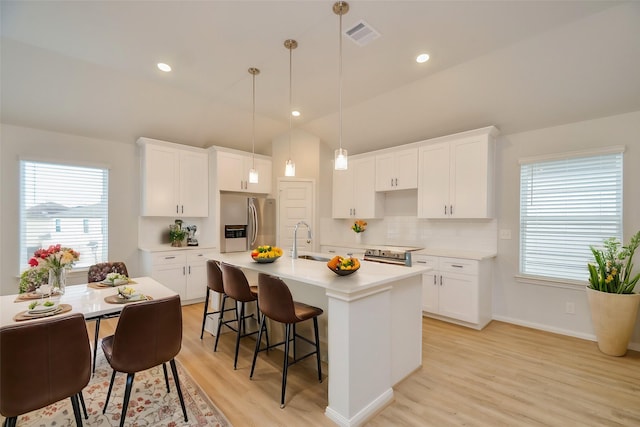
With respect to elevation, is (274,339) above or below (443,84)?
below

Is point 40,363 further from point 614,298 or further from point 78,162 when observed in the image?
point 614,298

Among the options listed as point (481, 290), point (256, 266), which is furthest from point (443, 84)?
point (256, 266)

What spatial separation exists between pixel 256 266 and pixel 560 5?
3.32 meters

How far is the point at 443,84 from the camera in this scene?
11.5 feet

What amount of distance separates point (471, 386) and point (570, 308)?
202 cm

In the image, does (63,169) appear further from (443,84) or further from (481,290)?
(481,290)

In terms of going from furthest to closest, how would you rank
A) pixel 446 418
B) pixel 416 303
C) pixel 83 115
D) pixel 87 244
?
pixel 87 244
pixel 83 115
pixel 416 303
pixel 446 418

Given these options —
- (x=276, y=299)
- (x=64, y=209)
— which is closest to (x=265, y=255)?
(x=276, y=299)

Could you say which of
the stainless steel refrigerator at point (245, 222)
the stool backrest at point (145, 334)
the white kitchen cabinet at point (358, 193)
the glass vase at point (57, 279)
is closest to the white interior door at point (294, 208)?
the stainless steel refrigerator at point (245, 222)

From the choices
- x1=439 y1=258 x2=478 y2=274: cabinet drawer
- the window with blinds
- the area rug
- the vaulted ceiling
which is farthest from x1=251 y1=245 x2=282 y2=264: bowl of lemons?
the window with blinds

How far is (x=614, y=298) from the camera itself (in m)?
2.86

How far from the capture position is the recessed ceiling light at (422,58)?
3.02 metres

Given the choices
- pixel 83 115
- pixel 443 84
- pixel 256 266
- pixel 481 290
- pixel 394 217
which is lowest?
pixel 481 290

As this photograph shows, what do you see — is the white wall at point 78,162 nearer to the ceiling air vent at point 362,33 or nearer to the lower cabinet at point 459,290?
the ceiling air vent at point 362,33
